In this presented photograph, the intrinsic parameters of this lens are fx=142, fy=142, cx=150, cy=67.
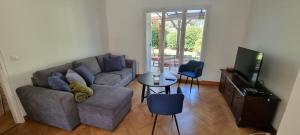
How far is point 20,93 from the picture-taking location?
224cm

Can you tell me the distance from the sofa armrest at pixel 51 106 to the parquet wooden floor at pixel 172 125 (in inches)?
5.8

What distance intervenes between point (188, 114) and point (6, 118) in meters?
3.22

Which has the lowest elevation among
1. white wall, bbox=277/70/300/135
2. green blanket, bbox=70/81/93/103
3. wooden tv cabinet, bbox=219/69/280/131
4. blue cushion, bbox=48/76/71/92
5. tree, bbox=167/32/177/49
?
wooden tv cabinet, bbox=219/69/280/131

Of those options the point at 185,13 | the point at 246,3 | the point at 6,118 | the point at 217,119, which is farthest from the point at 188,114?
the point at 6,118

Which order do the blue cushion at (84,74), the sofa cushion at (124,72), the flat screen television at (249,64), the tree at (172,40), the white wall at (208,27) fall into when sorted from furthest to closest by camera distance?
the tree at (172,40) < the sofa cushion at (124,72) < the white wall at (208,27) < the blue cushion at (84,74) < the flat screen television at (249,64)

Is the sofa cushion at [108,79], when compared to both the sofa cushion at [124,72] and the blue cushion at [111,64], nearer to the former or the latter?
the sofa cushion at [124,72]

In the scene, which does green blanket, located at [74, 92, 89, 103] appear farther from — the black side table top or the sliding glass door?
the sliding glass door

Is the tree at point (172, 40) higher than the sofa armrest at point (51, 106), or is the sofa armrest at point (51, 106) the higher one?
the tree at point (172, 40)

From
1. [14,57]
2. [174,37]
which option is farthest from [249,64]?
[14,57]

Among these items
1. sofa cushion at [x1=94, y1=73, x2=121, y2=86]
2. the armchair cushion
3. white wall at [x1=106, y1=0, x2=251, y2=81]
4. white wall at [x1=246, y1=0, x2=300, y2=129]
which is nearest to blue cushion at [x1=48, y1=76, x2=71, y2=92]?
sofa cushion at [x1=94, y1=73, x2=121, y2=86]

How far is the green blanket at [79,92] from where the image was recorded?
7.17 feet

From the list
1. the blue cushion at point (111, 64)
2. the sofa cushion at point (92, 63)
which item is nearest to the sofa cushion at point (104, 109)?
the sofa cushion at point (92, 63)

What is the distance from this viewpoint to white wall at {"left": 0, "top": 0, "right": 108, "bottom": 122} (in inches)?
86.0

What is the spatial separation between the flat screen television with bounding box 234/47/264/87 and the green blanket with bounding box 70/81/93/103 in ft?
8.93
